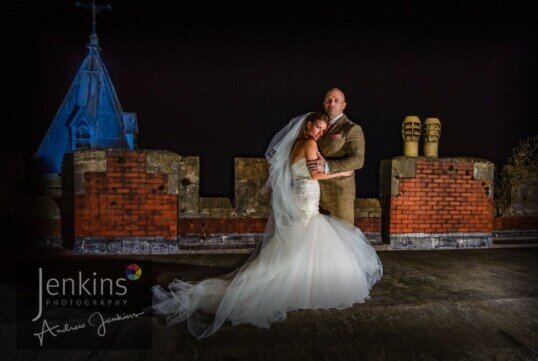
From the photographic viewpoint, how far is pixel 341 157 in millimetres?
3123

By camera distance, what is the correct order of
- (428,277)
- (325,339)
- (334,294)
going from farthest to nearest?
(428,277) < (334,294) < (325,339)

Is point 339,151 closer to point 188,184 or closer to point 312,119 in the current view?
point 312,119

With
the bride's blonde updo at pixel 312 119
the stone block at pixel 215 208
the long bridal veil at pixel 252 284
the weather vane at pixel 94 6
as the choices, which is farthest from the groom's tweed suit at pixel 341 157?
the weather vane at pixel 94 6

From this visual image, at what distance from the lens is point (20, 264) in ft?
11.9

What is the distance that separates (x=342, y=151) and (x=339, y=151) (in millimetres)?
31

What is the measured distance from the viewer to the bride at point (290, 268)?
2320 millimetres

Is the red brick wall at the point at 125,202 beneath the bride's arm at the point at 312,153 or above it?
beneath

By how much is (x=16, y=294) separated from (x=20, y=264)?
3.72ft

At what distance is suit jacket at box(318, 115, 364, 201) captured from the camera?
3.02m

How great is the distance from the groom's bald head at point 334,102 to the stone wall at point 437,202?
6.31 ft

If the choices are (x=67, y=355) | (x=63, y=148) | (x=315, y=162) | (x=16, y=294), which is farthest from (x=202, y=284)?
(x=63, y=148)

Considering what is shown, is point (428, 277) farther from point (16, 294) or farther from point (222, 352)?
point (16, 294)

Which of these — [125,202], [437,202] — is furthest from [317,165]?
[437,202]

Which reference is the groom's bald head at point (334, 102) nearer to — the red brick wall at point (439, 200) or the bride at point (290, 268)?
the bride at point (290, 268)
